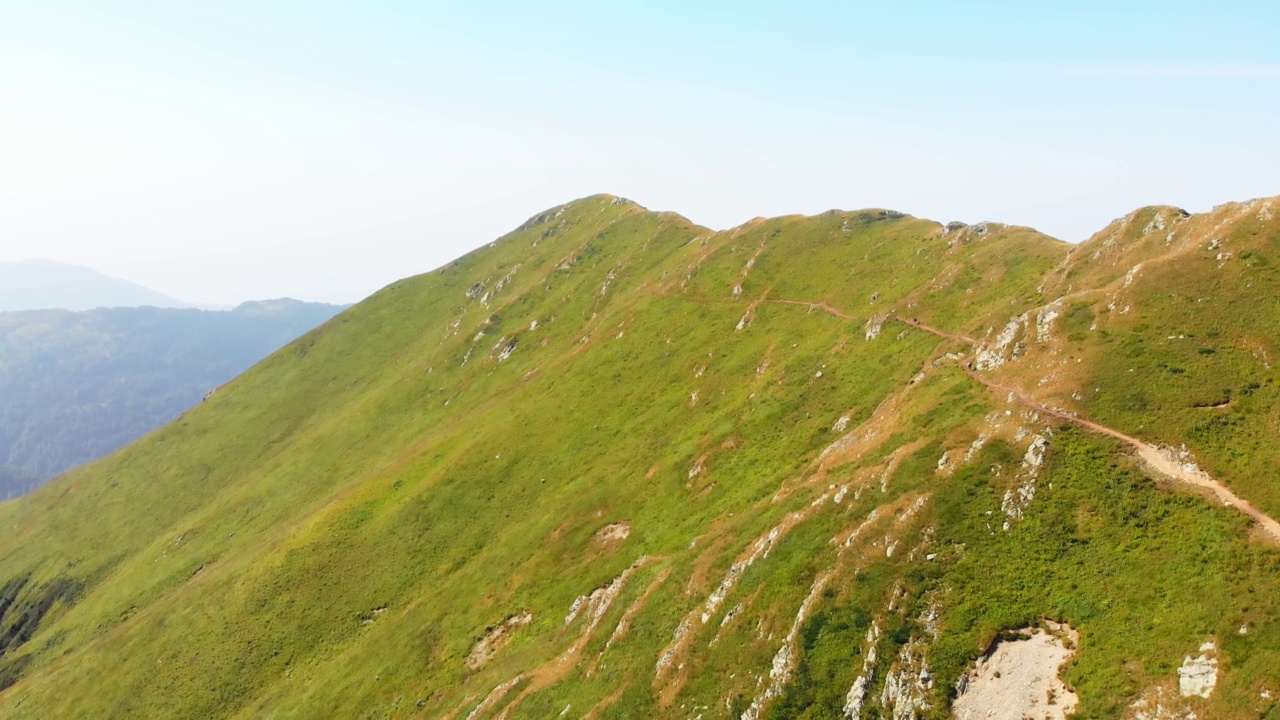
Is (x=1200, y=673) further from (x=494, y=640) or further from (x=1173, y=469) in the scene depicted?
(x=494, y=640)

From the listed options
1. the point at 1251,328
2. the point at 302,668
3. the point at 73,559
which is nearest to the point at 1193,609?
the point at 1251,328

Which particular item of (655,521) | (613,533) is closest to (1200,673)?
(655,521)

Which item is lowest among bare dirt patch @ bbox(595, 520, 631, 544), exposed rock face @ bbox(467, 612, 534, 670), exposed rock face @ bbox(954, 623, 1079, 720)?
exposed rock face @ bbox(467, 612, 534, 670)

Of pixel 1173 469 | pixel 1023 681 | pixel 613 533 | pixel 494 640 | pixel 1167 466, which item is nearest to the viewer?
pixel 1023 681

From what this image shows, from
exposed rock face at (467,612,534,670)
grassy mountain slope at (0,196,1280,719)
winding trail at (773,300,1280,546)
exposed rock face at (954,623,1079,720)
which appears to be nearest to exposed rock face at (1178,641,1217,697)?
grassy mountain slope at (0,196,1280,719)

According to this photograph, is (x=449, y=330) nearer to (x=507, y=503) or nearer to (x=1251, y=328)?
(x=507, y=503)

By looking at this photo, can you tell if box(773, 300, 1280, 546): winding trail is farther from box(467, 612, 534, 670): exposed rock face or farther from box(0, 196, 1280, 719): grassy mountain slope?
box(467, 612, 534, 670): exposed rock face

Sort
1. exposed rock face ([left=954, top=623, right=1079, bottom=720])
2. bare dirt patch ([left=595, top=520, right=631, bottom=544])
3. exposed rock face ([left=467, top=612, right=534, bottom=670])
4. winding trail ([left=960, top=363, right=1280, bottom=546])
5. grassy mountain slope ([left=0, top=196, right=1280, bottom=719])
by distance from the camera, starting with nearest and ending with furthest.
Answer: exposed rock face ([left=954, top=623, right=1079, bottom=720])
winding trail ([left=960, top=363, right=1280, bottom=546])
grassy mountain slope ([left=0, top=196, right=1280, bottom=719])
exposed rock face ([left=467, top=612, right=534, bottom=670])
bare dirt patch ([left=595, top=520, right=631, bottom=544])
